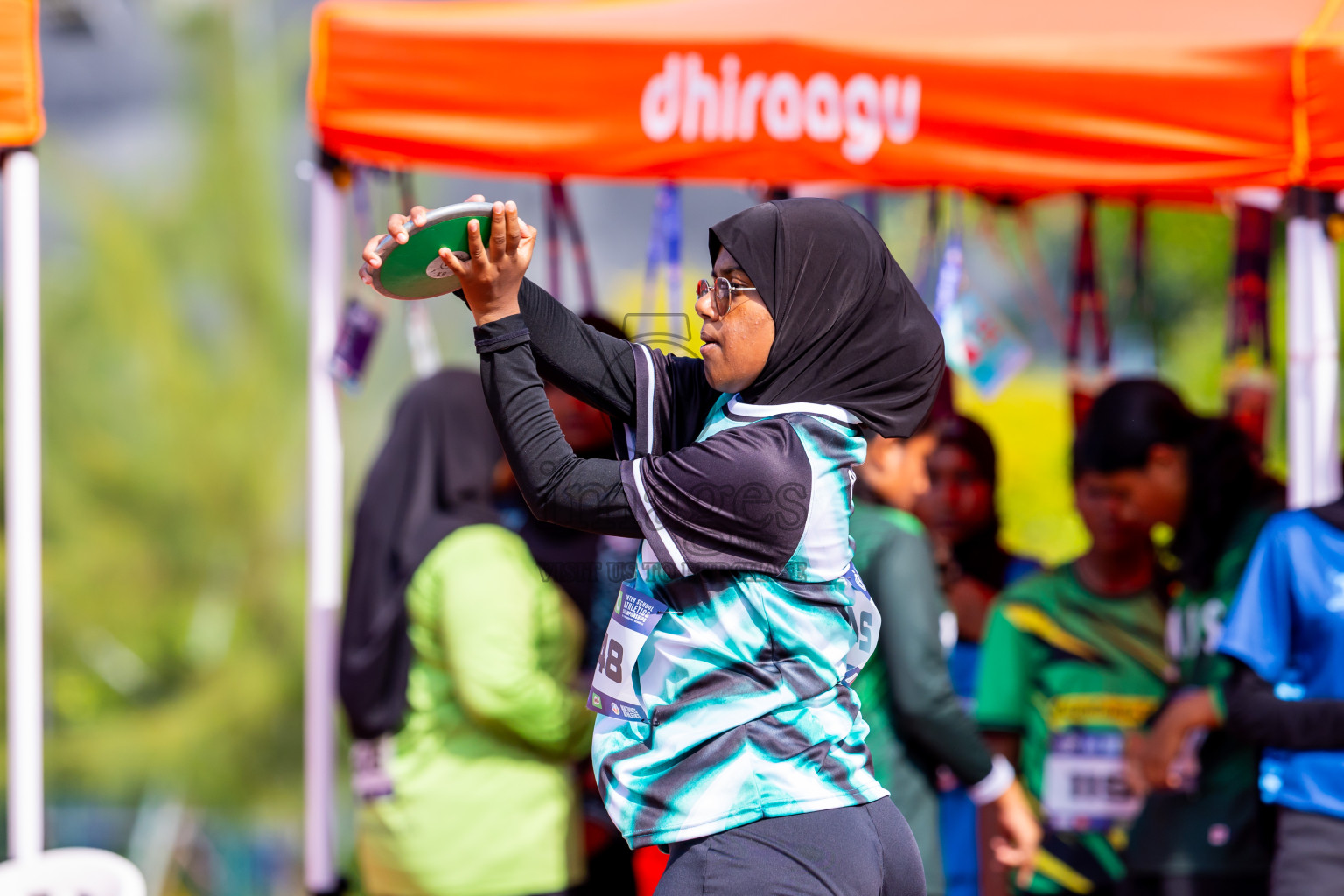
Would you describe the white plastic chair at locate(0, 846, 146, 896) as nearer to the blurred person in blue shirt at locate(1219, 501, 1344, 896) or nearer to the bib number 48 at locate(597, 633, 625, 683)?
the bib number 48 at locate(597, 633, 625, 683)

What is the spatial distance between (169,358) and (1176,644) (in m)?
9.53

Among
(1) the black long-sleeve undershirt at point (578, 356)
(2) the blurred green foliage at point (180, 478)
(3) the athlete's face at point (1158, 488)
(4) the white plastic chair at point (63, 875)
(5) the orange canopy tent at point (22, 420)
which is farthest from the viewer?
(2) the blurred green foliage at point (180, 478)


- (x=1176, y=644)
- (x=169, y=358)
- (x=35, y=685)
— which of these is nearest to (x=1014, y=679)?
(x=1176, y=644)

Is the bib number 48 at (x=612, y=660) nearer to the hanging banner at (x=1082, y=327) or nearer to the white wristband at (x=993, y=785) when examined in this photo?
the white wristband at (x=993, y=785)

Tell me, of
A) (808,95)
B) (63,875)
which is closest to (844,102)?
(808,95)

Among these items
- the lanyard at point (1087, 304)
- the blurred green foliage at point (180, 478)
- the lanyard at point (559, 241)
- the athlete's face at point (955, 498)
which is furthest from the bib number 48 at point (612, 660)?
the blurred green foliage at point (180, 478)

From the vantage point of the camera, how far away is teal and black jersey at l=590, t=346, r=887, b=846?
1529mm

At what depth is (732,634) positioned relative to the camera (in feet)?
5.20

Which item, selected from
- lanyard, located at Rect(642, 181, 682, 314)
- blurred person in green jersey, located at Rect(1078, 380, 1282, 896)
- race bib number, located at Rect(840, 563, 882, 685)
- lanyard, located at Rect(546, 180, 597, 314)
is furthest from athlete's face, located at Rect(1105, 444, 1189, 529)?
race bib number, located at Rect(840, 563, 882, 685)

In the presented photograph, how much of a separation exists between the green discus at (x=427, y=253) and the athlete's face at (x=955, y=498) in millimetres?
2371

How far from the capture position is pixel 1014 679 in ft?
10.5

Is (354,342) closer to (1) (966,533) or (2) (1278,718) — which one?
(1) (966,533)

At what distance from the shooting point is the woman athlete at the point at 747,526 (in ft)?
5.01

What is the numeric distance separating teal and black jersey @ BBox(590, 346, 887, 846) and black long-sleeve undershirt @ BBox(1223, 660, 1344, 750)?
1.27m
